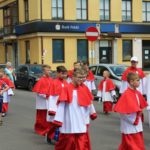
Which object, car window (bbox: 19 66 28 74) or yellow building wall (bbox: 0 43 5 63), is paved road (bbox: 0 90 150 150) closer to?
car window (bbox: 19 66 28 74)

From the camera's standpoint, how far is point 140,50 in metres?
42.9

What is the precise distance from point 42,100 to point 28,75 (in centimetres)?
1599

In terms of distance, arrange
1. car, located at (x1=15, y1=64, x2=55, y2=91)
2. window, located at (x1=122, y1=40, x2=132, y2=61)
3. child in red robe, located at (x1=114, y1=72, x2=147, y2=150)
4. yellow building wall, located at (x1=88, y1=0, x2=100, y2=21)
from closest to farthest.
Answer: child in red robe, located at (x1=114, y1=72, x2=147, y2=150) → car, located at (x1=15, y1=64, x2=55, y2=91) → yellow building wall, located at (x1=88, y1=0, x2=100, y2=21) → window, located at (x1=122, y1=40, x2=132, y2=61)

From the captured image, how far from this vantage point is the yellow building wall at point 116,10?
41.7 meters

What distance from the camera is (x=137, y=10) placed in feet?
140

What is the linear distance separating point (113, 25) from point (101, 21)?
Answer: 1059 mm

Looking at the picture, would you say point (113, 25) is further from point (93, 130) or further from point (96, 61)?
point (93, 130)

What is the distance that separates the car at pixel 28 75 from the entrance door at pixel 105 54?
13.5 m

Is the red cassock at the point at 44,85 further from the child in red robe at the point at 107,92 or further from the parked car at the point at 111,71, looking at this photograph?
the parked car at the point at 111,71

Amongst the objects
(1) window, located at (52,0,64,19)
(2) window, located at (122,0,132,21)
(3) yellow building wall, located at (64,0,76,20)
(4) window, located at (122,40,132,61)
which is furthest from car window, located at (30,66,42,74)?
(2) window, located at (122,0,132,21)

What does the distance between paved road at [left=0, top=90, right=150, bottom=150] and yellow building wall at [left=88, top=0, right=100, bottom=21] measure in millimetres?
24434

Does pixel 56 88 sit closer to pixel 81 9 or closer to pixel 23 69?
pixel 23 69

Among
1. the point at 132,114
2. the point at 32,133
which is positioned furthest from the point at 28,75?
the point at 132,114

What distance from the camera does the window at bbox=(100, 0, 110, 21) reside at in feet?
136
